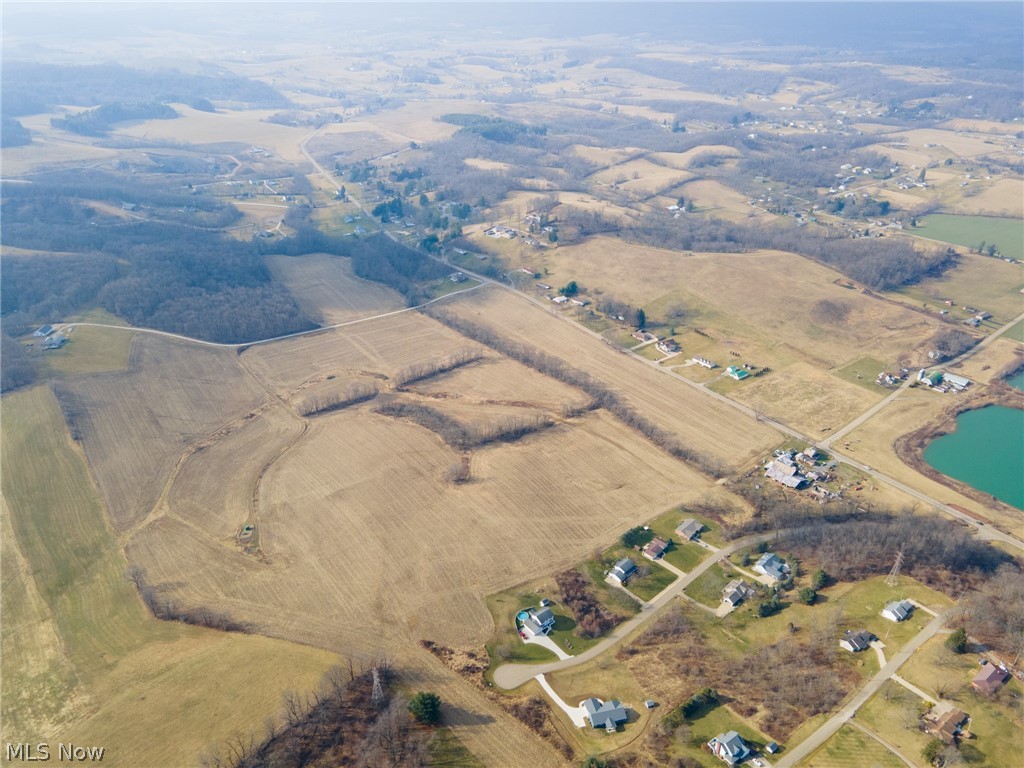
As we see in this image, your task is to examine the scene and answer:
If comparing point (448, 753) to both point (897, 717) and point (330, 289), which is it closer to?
point (897, 717)

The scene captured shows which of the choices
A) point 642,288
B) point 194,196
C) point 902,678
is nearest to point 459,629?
point 902,678

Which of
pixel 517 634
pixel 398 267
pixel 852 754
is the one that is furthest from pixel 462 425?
pixel 398 267

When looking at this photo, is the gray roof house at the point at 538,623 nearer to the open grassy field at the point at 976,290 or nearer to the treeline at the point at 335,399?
the treeline at the point at 335,399

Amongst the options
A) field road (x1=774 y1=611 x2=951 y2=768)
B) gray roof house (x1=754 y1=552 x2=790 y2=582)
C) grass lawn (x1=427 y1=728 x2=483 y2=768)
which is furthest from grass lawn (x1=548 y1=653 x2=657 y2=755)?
gray roof house (x1=754 y1=552 x2=790 y2=582)

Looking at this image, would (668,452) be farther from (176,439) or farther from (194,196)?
(194,196)

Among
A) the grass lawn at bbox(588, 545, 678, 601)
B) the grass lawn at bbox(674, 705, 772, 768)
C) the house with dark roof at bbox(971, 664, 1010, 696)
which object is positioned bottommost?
the grass lawn at bbox(588, 545, 678, 601)

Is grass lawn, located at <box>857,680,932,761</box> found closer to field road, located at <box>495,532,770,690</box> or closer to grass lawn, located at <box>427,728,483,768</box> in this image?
field road, located at <box>495,532,770,690</box>
